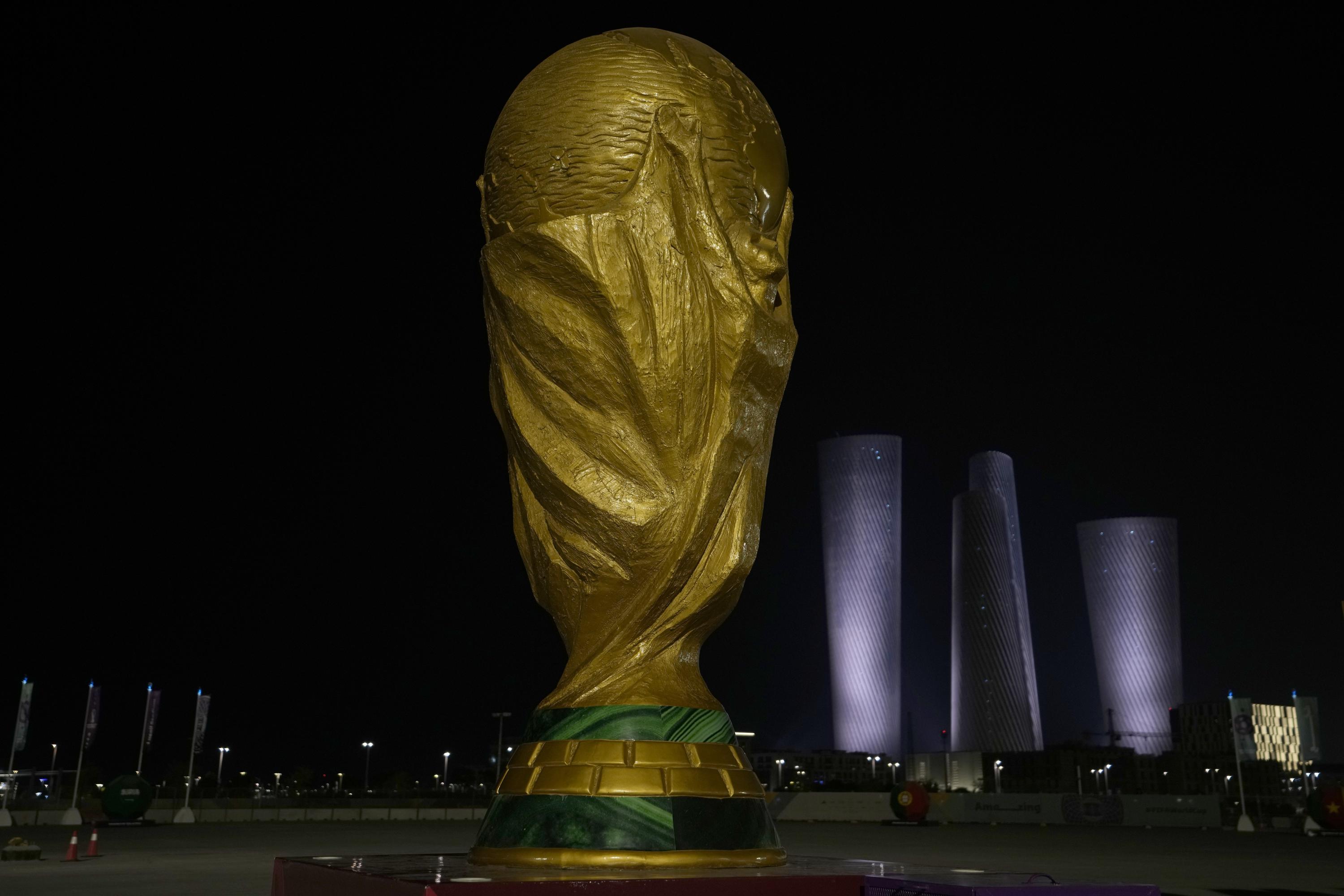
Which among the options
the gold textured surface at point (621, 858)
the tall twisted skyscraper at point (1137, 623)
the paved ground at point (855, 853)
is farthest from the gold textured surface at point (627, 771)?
the tall twisted skyscraper at point (1137, 623)

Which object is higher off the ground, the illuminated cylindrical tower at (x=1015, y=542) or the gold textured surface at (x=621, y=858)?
the illuminated cylindrical tower at (x=1015, y=542)

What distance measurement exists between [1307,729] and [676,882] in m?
25.0

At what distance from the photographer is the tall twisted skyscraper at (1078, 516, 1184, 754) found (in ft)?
279

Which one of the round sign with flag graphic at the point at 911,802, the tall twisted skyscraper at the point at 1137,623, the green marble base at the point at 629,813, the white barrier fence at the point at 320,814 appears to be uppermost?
the tall twisted skyscraper at the point at 1137,623

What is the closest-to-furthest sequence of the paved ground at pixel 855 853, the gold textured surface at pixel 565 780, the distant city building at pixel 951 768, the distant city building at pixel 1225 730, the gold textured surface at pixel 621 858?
the gold textured surface at pixel 621 858 → the gold textured surface at pixel 565 780 → the paved ground at pixel 855 853 → the distant city building at pixel 951 768 → the distant city building at pixel 1225 730

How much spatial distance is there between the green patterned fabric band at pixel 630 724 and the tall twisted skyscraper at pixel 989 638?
77.9 m

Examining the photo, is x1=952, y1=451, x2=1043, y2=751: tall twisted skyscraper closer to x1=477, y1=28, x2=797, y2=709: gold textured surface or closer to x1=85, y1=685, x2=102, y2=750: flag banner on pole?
x1=85, y1=685, x2=102, y2=750: flag banner on pole

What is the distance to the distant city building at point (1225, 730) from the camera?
84.2m

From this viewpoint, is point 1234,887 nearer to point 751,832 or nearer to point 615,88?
point 751,832

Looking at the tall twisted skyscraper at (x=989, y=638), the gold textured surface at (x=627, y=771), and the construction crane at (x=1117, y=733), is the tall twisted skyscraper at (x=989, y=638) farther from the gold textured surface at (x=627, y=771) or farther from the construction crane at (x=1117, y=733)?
the gold textured surface at (x=627, y=771)

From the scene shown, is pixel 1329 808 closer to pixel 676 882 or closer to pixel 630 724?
pixel 630 724

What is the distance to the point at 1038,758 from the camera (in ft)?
253

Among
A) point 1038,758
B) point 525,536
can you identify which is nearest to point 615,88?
point 525,536

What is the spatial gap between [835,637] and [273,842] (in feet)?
221
